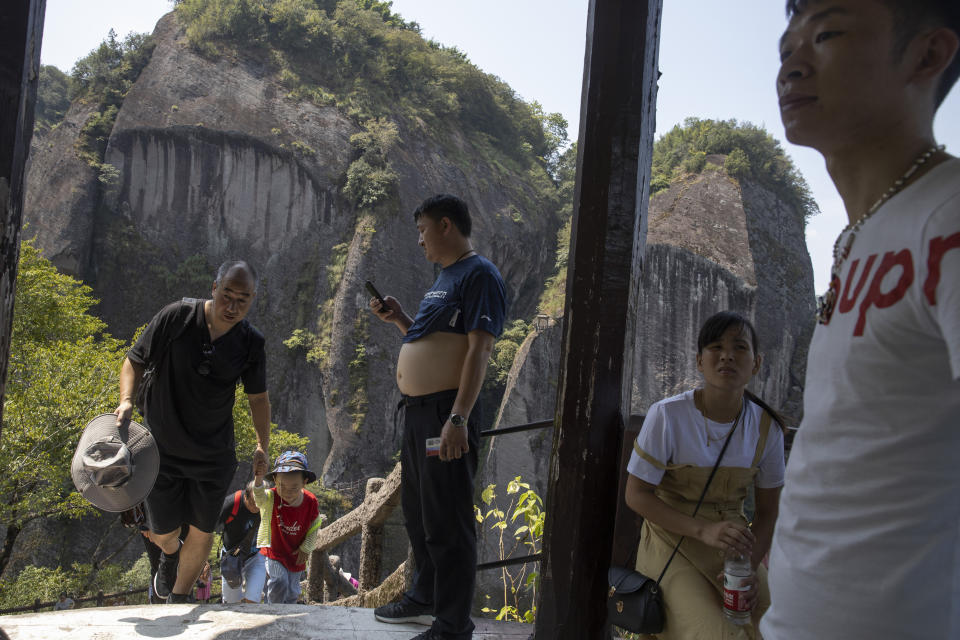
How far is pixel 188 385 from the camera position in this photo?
9.96 feet

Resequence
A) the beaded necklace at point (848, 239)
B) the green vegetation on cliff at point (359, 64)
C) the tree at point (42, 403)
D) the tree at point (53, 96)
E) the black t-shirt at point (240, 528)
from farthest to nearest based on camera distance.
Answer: the tree at point (53, 96) < the green vegetation on cliff at point (359, 64) < the tree at point (42, 403) < the black t-shirt at point (240, 528) < the beaded necklace at point (848, 239)

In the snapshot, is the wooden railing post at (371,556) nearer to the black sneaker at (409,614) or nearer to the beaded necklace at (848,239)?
the black sneaker at (409,614)

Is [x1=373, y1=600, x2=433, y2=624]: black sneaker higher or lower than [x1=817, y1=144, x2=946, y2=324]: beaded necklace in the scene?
lower

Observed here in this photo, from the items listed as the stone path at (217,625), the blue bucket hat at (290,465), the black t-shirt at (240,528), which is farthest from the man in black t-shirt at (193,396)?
the blue bucket hat at (290,465)

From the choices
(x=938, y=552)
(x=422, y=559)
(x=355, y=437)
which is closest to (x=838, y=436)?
(x=938, y=552)

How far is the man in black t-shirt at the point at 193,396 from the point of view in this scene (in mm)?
3016

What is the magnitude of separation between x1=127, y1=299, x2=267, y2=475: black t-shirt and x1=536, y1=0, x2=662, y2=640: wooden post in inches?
66.3

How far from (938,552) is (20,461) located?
589 inches

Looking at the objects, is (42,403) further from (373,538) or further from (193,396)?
(193,396)

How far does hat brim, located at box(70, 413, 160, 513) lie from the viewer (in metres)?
2.84

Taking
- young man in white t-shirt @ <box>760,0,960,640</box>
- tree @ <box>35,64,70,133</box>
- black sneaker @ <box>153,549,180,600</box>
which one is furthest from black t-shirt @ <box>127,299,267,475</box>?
tree @ <box>35,64,70,133</box>

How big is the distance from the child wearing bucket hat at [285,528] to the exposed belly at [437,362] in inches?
66.7

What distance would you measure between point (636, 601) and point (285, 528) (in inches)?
107

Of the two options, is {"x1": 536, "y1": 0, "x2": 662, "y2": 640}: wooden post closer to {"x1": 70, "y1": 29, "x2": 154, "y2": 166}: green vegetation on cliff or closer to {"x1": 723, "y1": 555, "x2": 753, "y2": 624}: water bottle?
{"x1": 723, "y1": 555, "x2": 753, "y2": 624}: water bottle
